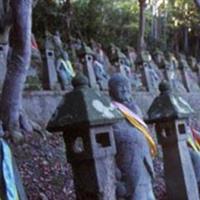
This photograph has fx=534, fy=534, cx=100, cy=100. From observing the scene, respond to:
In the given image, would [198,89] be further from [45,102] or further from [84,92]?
[84,92]

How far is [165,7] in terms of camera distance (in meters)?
26.0

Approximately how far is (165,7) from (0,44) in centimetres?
1658

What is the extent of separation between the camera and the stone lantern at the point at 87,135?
462 centimetres

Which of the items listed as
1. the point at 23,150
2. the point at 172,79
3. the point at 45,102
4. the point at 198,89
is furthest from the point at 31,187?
the point at 198,89

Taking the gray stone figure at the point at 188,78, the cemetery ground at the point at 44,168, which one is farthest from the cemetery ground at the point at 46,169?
the gray stone figure at the point at 188,78

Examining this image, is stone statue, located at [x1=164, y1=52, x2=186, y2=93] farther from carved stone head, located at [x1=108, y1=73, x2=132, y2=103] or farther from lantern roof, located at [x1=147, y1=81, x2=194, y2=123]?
carved stone head, located at [x1=108, y1=73, x2=132, y2=103]

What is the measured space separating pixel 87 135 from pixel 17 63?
384 cm

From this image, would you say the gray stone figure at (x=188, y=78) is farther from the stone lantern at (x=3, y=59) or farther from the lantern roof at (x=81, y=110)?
the lantern roof at (x=81, y=110)

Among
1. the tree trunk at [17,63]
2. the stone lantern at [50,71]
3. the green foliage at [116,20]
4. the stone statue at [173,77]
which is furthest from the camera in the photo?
the green foliage at [116,20]

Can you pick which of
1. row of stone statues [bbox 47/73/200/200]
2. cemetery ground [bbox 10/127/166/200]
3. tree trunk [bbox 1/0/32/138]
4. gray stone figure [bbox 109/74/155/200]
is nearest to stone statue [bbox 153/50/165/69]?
cemetery ground [bbox 10/127/166/200]

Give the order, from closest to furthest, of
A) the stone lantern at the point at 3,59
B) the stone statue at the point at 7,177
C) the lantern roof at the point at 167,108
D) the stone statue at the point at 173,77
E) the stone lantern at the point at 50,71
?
the stone statue at the point at 7,177
the lantern roof at the point at 167,108
the stone lantern at the point at 3,59
the stone lantern at the point at 50,71
the stone statue at the point at 173,77

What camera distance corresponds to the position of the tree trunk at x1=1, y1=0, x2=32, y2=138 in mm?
7879

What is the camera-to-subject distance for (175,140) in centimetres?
614

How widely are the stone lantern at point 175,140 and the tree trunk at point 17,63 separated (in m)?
2.67
